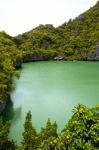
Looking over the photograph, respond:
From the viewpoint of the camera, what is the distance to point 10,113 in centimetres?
2723

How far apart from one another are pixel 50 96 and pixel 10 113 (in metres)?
8.14

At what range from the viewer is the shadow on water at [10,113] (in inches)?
1018

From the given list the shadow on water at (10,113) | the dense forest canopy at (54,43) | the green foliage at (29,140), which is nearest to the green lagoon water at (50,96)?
the shadow on water at (10,113)

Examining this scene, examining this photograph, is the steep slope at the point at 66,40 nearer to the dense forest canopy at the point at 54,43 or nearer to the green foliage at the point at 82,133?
the dense forest canopy at the point at 54,43

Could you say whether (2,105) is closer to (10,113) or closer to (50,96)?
(10,113)

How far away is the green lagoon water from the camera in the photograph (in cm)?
2508

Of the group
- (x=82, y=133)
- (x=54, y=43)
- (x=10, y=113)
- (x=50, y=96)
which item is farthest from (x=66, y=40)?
(x=82, y=133)

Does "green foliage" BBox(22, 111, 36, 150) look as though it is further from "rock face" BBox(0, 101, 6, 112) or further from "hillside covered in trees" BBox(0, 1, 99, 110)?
"hillside covered in trees" BBox(0, 1, 99, 110)

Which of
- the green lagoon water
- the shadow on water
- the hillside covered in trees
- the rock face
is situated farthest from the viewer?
the hillside covered in trees

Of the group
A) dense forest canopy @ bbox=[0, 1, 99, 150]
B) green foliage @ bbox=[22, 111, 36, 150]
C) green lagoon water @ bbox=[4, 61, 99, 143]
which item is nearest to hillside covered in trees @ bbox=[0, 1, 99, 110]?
dense forest canopy @ bbox=[0, 1, 99, 150]

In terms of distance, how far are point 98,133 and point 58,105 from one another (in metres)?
20.5

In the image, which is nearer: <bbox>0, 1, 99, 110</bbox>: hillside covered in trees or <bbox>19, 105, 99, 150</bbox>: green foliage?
<bbox>19, 105, 99, 150</bbox>: green foliage

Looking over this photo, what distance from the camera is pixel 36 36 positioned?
97.6m

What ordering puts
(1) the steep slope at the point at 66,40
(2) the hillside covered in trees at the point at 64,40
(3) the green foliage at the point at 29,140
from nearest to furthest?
(3) the green foliage at the point at 29,140 < (2) the hillside covered in trees at the point at 64,40 < (1) the steep slope at the point at 66,40
